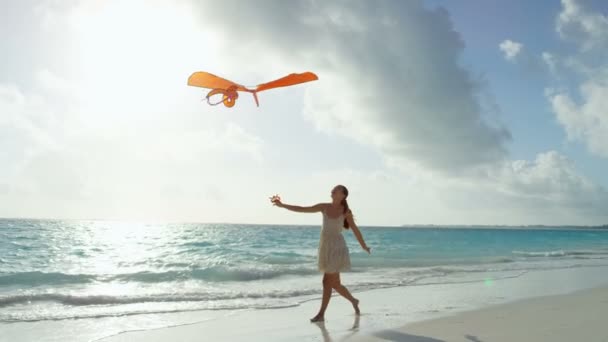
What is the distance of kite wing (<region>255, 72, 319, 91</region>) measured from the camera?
6180mm

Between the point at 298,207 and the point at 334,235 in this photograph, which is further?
the point at 334,235

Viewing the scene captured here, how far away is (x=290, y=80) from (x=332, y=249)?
245cm

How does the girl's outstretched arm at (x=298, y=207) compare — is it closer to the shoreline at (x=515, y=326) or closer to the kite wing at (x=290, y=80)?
the kite wing at (x=290, y=80)

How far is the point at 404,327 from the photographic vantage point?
6250mm

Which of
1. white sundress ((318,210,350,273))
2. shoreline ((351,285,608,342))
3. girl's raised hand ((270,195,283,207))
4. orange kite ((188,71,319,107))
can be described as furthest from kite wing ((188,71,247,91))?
shoreline ((351,285,608,342))

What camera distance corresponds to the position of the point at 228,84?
6270 millimetres

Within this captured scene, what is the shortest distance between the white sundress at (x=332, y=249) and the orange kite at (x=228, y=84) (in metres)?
1.93

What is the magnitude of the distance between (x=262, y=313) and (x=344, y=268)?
6.20 ft

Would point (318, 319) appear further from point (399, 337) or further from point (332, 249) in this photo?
point (399, 337)

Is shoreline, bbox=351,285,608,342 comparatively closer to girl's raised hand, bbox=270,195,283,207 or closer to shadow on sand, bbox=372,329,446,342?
shadow on sand, bbox=372,329,446,342

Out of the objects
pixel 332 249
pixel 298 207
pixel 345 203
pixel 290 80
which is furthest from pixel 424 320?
pixel 290 80

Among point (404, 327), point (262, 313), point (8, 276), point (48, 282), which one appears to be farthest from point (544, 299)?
point (8, 276)

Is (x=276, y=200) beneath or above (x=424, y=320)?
above

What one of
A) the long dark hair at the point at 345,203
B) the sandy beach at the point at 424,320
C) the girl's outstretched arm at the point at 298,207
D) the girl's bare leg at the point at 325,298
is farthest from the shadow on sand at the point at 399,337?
the girl's outstretched arm at the point at 298,207
